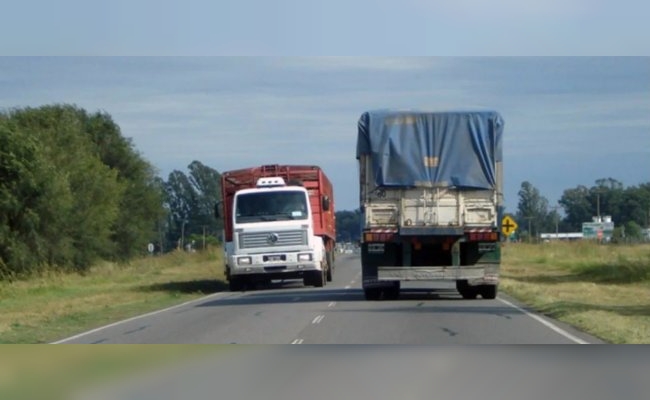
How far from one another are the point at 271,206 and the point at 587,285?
33.8ft

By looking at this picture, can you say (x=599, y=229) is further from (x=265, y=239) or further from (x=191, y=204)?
(x=191, y=204)

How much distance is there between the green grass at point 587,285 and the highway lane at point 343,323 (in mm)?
673

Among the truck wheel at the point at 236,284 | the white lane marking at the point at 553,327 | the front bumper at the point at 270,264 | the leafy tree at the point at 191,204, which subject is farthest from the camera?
the leafy tree at the point at 191,204

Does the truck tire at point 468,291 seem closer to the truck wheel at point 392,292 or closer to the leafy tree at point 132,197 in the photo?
the truck wheel at point 392,292

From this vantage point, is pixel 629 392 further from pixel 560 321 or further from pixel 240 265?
pixel 240 265

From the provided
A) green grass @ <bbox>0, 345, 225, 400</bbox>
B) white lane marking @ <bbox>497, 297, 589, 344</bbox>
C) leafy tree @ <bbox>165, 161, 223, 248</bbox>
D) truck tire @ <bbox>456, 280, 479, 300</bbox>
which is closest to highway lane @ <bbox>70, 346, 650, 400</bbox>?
green grass @ <bbox>0, 345, 225, 400</bbox>

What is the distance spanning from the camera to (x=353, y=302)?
2898cm

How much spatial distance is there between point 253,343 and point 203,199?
2009 inches

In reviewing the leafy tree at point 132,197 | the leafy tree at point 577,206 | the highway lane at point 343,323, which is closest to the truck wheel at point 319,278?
the highway lane at point 343,323

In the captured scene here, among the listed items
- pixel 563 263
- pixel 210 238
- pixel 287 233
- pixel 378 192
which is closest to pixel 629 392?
pixel 378 192

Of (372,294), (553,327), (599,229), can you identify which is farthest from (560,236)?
(553,327)

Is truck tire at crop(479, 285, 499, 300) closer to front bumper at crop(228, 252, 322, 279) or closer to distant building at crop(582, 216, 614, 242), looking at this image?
front bumper at crop(228, 252, 322, 279)

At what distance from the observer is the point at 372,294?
29203mm

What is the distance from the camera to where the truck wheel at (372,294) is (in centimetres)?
2888
